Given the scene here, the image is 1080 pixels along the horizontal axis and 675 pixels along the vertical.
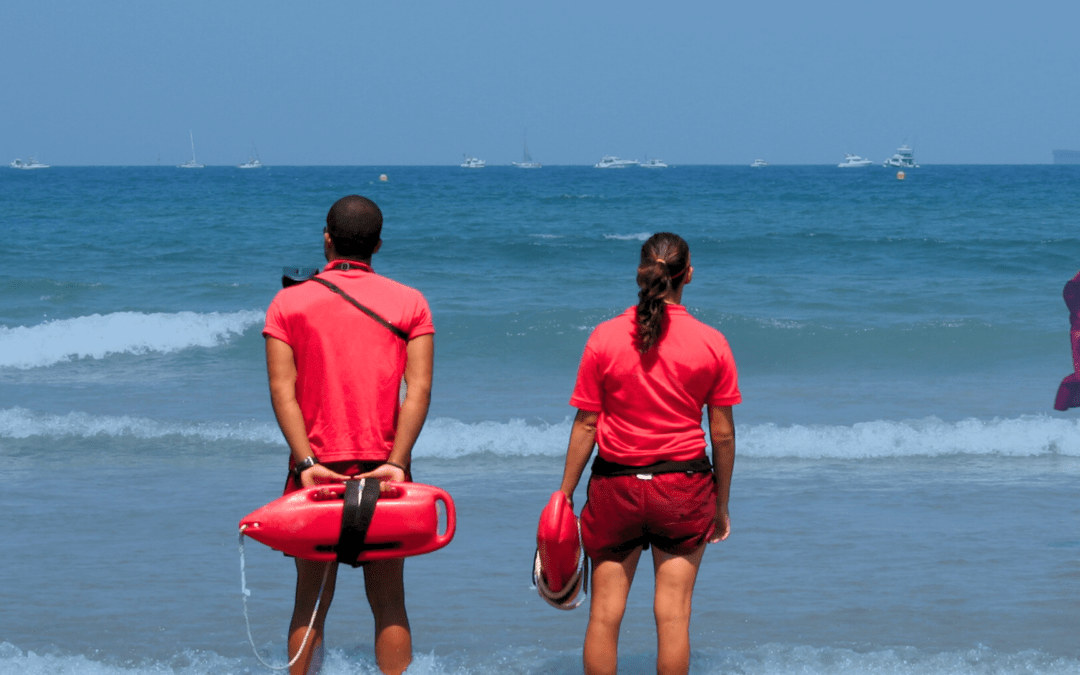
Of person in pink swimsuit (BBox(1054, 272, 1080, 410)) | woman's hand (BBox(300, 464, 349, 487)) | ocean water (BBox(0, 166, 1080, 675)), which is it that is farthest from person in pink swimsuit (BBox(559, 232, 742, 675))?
person in pink swimsuit (BBox(1054, 272, 1080, 410))

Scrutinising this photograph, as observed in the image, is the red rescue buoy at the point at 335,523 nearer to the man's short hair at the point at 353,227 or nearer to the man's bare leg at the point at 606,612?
the man's bare leg at the point at 606,612

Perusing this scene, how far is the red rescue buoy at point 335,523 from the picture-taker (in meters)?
2.84

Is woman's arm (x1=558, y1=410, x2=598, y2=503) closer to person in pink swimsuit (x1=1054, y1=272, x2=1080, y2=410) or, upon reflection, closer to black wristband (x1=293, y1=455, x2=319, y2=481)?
black wristband (x1=293, y1=455, x2=319, y2=481)

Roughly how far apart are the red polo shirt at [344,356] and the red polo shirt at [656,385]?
52 cm

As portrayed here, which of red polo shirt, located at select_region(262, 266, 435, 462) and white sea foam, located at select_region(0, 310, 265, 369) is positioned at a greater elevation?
red polo shirt, located at select_region(262, 266, 435, 462)

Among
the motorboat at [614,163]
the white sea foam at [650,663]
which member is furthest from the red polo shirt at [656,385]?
the motorboat at [614,163]

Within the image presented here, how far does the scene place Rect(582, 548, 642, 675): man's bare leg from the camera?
3.17 meters

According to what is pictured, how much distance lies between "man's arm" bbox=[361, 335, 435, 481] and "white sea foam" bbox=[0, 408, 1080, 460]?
4.56m

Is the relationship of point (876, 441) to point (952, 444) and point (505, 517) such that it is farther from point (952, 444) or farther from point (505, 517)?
point (505, 517)

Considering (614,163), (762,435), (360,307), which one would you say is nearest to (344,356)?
(360,307)

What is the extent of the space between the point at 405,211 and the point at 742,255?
18.0 m

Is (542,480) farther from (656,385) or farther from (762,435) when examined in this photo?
(656,385)

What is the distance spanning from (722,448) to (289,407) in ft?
3.97

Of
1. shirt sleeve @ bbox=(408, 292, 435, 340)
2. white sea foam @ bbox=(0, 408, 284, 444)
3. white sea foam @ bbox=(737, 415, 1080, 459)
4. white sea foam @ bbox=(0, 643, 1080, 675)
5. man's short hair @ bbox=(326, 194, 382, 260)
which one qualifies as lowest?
white sea foam @ bbox=(737, 415, 1080, 459)
